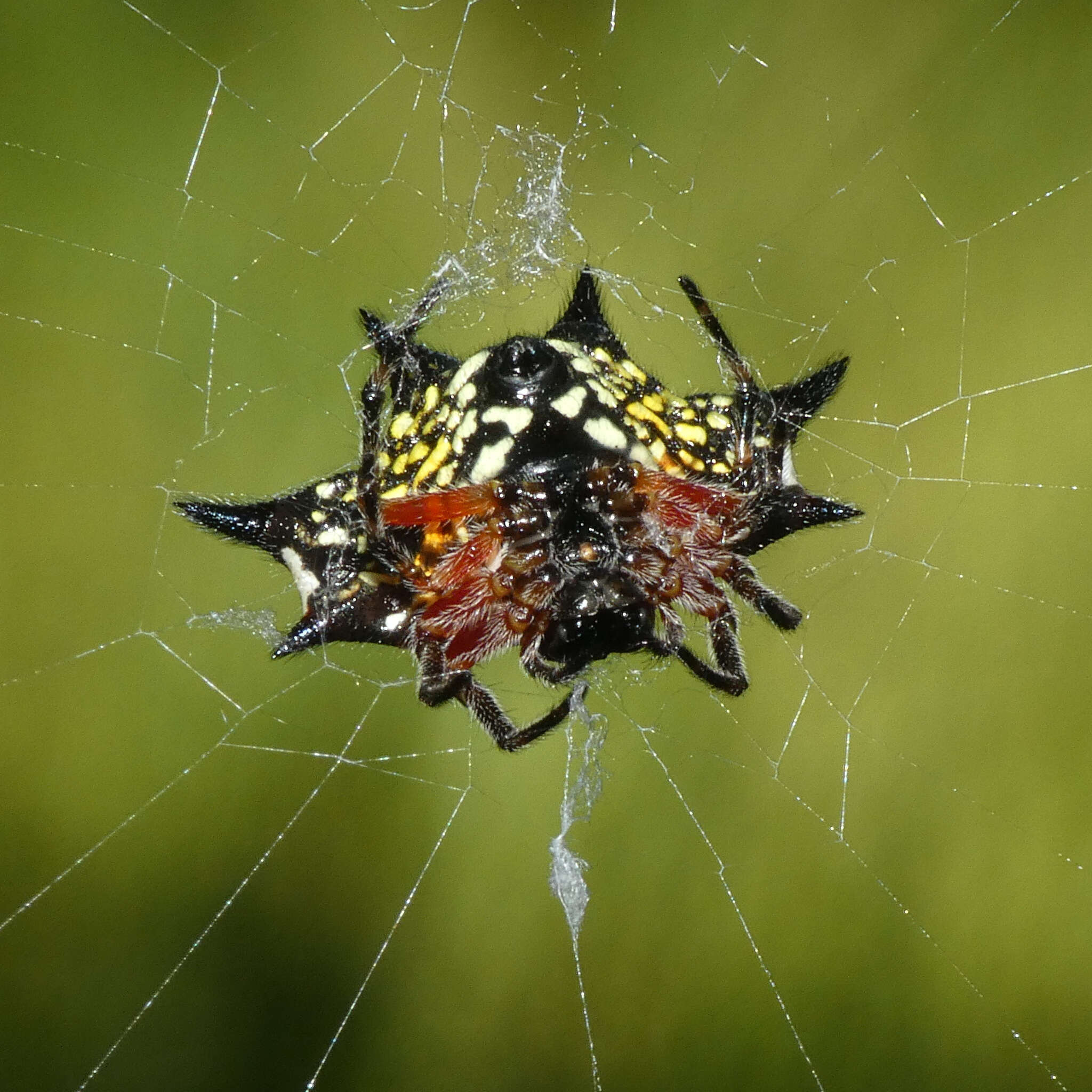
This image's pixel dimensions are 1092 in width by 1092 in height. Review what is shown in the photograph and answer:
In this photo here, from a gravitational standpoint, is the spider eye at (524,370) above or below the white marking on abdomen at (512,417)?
above

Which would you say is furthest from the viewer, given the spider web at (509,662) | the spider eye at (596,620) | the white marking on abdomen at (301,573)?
the spider web at (509,662)

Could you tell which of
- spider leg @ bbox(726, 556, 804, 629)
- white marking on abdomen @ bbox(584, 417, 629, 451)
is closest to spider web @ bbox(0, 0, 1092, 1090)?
spider leg @ bbox(726, 556, 804, 629)

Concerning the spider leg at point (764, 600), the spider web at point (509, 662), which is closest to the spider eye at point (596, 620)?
the spider leg at point (764, 600)

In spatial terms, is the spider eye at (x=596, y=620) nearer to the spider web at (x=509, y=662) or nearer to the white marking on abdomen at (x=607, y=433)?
the white marking on abdomen at (x=607, y=433)

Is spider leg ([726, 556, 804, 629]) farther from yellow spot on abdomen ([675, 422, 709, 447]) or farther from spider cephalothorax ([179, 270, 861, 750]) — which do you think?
yellow spot on abdomen ([675, 422, 709, 447])

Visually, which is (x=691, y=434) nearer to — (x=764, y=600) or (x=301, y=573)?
(x=764, y=600)

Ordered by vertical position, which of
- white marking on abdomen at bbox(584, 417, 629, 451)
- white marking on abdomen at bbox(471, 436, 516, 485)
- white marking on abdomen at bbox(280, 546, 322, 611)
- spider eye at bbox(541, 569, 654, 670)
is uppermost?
white marking on abdomen at bbox(584, 417, 629, 451)

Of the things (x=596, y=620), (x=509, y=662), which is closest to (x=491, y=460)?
(x=596, y=620)

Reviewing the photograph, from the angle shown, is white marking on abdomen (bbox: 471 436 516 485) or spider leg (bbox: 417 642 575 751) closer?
white marking on abdomen (bbox: 471 436 516 485)

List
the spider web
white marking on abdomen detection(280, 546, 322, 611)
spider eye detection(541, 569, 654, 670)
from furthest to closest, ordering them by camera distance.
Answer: the spider web, white marking on abdomen detection(280, 546, 322, 611), spider eye detection(541, 569, 654, 670)
